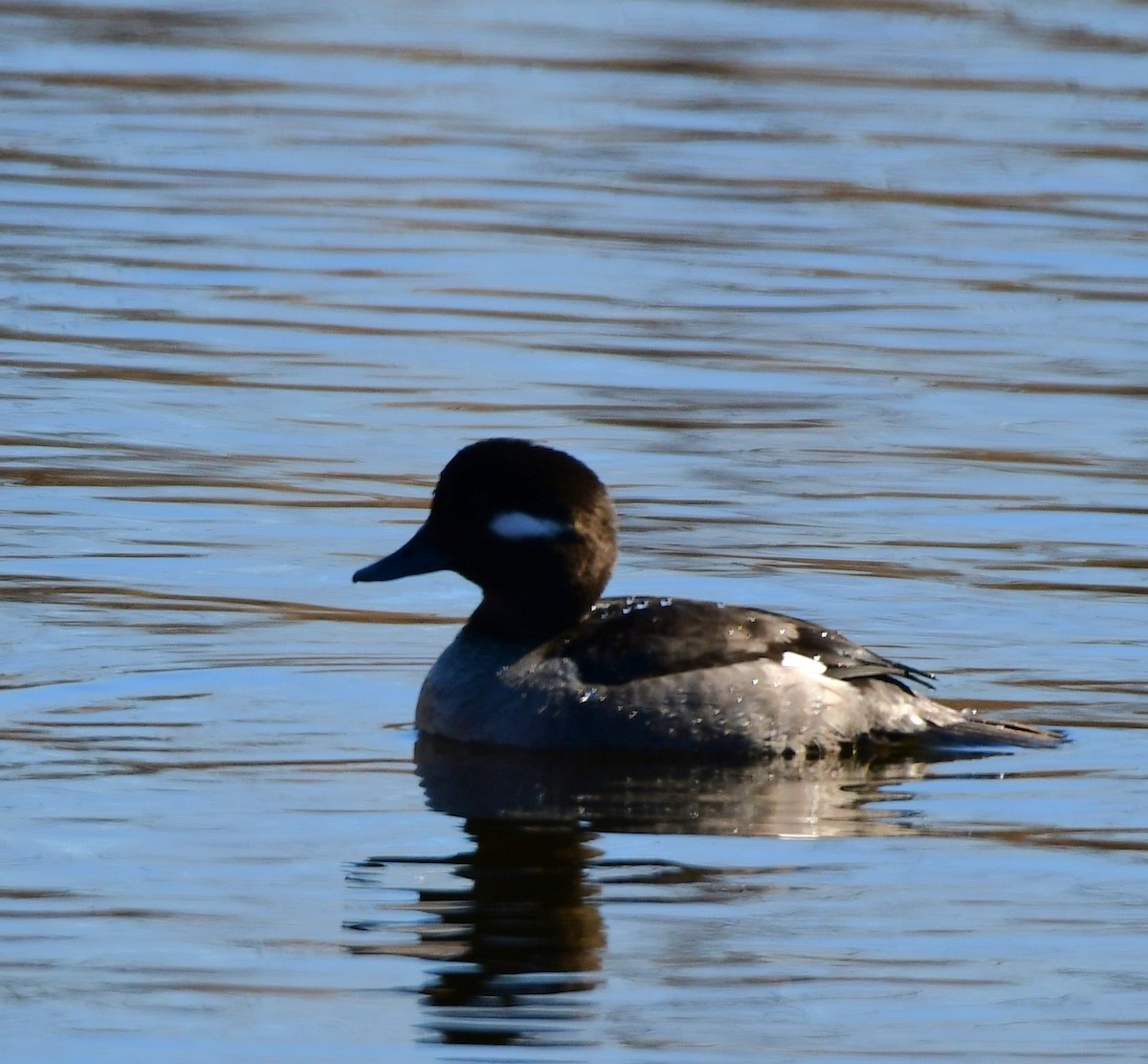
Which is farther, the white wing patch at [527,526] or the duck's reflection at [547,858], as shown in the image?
the white wing patch at [527,526]

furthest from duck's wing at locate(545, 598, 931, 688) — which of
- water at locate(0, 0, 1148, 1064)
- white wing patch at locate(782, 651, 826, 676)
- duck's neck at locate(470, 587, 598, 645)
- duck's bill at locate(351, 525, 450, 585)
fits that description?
duck's bill at locate(351, 525, 450, 585)

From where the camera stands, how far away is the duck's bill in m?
9.40

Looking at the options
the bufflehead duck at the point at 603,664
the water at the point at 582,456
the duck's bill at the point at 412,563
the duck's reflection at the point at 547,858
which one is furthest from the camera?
the duck's bill at the point at 412,563

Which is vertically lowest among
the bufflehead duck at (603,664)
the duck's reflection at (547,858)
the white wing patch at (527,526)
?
the duck's reflection at (547,858)

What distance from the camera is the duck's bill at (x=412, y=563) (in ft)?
30.8

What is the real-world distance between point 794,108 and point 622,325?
7100 mm

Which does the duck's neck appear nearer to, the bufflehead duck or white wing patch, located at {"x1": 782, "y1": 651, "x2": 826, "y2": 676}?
the bufflehead duck

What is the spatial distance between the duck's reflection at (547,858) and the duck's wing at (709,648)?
0.30 meters

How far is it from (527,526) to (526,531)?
18mm

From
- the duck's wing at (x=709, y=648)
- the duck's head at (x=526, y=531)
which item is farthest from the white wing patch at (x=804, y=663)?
the duck's head at (x=526, y=531)

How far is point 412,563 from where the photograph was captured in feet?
30.9

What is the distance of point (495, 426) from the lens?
13.1 meters

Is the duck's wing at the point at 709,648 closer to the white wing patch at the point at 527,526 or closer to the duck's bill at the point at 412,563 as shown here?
the white wing patch at the point at 527,526

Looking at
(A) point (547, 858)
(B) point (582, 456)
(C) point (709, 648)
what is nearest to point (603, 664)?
(C) point (709, 648)
